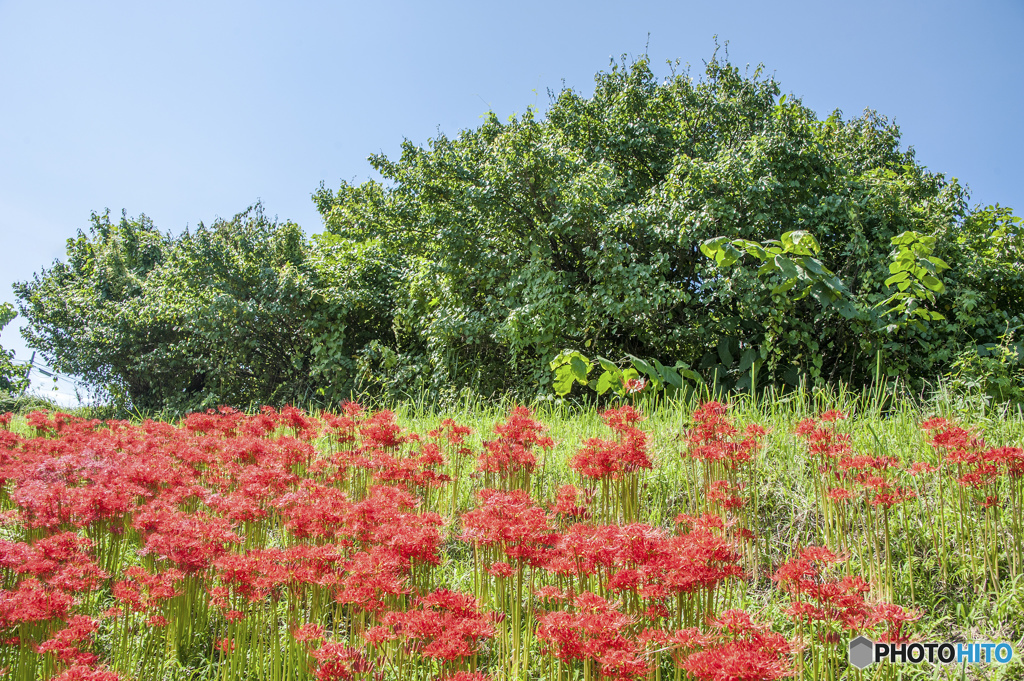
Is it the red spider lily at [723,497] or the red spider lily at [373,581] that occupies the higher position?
the red spider lily at [723,497]

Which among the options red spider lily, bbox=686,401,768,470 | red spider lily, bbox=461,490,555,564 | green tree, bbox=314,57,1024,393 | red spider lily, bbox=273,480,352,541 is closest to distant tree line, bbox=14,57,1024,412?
green tree, bbox=314,57,1024,393

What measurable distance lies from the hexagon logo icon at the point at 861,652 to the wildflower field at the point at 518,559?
0.07m

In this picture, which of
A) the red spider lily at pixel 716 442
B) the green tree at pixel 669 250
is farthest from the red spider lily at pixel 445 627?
the green tree at pixel 669 250

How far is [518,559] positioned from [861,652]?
123cm

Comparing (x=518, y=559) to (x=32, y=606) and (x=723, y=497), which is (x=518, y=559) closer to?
(x=723, y=497)

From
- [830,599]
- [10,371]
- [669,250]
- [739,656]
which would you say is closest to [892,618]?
[830,599]

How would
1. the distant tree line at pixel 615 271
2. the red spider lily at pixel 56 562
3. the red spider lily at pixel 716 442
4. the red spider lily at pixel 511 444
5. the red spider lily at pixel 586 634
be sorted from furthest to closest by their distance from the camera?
the distant tree line at pixel 615 271, the red spider lily at pixel 511 444, the red spider lily at pixel 716 442, the red spider lily at pixel 56 562, the red spider lily at pixel 586 634

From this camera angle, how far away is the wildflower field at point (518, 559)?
69.5 inches

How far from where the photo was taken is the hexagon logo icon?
1948 mm

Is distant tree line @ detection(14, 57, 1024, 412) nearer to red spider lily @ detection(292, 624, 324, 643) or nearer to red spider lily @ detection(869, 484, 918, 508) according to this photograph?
red spider lily @ detection(869, 484, 918, 508)

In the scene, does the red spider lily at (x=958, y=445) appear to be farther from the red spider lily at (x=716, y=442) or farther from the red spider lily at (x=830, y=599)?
the red spider lily at (x=830, y=599)

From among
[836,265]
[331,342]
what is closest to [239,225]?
[331,342]

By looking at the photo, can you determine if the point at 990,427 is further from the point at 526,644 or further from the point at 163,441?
the point at 163,441

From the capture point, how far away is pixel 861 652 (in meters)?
1.97
